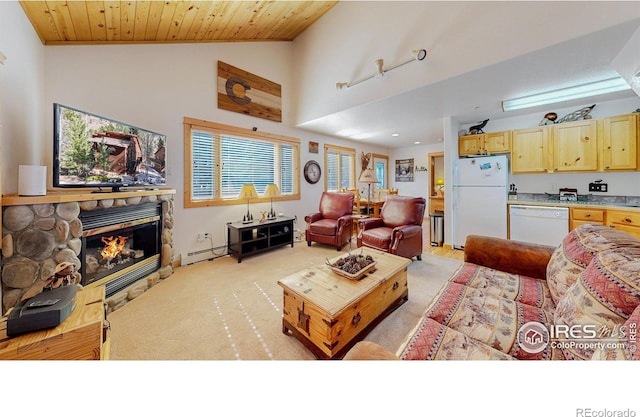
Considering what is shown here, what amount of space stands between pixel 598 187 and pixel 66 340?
5644mm

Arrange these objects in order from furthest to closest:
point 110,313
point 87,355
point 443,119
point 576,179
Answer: point 443,119 < point 576,179 < point 110,313 < point 87,355

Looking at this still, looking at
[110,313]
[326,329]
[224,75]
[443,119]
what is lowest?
[110,313]

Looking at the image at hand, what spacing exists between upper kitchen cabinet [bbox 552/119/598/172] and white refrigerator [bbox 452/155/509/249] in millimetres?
610

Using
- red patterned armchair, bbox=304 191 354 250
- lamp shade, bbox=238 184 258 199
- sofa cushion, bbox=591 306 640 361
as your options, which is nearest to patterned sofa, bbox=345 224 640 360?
sofa cushion, bbox=591 306 640 361

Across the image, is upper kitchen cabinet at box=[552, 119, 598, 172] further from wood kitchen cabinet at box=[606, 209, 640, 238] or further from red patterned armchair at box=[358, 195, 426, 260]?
red patterned armchair at box=[358, 195, 426, 260]

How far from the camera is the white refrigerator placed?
11.0ft

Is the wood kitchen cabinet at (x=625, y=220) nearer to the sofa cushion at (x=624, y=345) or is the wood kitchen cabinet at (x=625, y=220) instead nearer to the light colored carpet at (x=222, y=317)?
the light colored carpet at (x=222, y=317)

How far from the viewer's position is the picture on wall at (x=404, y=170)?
721 centimetres

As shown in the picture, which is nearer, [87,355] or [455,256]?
[87,355]

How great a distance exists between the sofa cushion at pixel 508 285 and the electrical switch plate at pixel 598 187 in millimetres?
2906

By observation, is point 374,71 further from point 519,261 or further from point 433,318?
point 433,318

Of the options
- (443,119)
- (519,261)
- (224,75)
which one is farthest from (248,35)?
(519,261)
